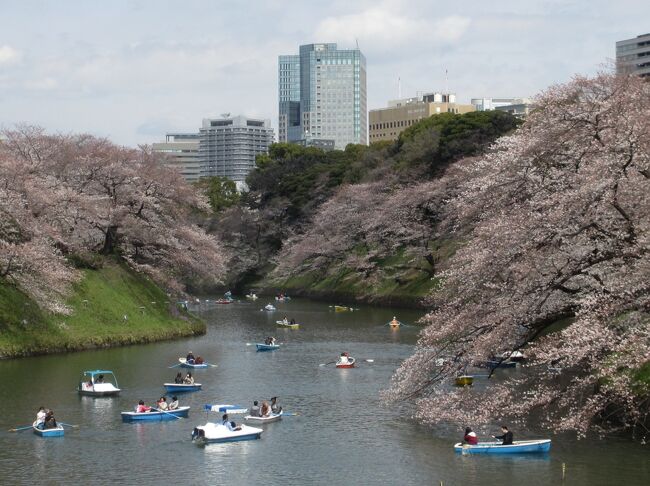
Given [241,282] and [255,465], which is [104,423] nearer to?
[255,465]

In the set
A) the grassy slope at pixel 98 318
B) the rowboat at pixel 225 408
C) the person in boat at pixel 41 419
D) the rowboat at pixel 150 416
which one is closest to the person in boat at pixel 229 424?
the rowboat at pixel 225 408

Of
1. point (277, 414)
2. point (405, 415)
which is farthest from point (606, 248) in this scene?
point (277, 414)

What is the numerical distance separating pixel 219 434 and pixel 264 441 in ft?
4.90

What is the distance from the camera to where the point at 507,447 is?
93.1 ft

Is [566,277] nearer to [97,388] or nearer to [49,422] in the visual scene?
[49,422]

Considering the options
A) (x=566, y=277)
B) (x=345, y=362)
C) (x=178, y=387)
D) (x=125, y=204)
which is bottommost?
(x=178, y=387)

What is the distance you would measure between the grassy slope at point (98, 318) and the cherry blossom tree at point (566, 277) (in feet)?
77.3

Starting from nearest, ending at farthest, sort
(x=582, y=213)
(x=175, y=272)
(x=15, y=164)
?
(x=582, y=213), (x=15, y=164), (x=175, y=272)

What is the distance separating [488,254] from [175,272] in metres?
40.8

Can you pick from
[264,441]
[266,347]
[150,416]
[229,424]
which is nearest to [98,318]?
[266,347]

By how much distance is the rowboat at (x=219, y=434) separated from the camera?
30.9m

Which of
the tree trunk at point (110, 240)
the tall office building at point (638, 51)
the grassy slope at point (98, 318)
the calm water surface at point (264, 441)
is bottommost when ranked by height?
the calm water surface at point (264, 441)

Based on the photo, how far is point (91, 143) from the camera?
67.9m

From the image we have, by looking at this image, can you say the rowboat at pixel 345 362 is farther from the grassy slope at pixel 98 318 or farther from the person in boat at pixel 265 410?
the grassy slope at pixel 98 318
